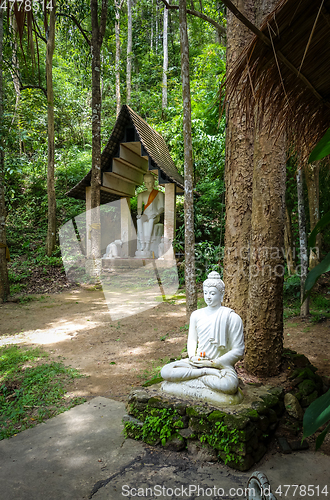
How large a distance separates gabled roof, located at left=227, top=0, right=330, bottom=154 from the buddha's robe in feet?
6.43

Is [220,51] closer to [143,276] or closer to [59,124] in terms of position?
[59,124]

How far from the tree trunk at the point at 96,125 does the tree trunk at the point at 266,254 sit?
7690mm

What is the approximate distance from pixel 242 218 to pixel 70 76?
21193 mm

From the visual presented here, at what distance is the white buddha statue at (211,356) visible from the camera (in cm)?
331

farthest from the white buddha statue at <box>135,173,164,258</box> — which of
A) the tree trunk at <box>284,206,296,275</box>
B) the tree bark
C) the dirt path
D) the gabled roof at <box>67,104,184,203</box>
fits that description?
the tree bark

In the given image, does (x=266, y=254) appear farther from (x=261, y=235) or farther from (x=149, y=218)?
(x=149, y=218)

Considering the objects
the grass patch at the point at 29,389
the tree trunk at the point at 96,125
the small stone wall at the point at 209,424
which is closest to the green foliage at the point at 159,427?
the small stone wall at the point at 209,424

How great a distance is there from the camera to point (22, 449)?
313cm

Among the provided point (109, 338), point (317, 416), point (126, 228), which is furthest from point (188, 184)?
point (126, 228)

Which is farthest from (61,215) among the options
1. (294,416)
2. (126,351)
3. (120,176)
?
(294,416)

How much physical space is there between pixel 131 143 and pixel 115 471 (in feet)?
34.0

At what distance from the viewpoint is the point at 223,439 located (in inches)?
116

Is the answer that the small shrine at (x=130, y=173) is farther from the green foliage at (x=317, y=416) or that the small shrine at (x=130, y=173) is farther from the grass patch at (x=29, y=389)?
the green foliage at (x=317, y=416)

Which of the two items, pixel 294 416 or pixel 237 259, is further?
pixel 237 259
